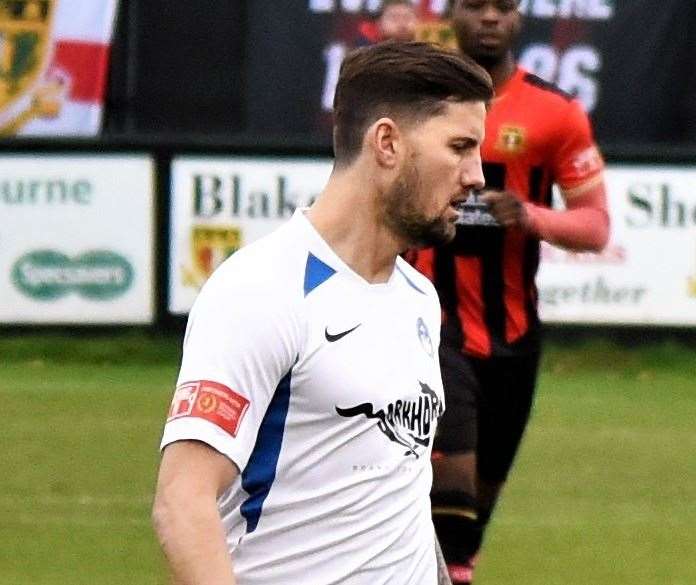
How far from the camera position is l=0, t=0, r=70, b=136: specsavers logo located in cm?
1608

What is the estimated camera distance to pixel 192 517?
3.56 meters

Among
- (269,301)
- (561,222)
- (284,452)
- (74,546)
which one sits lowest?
(74,546)

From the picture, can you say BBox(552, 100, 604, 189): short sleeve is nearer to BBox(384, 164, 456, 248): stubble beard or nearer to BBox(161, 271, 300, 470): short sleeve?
BBox(384, 164, 456, 248): stubble beard

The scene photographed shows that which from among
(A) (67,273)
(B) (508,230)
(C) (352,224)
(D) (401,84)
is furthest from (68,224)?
(D) (401,84)

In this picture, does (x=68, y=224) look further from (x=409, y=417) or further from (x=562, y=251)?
(x=409, y=417)

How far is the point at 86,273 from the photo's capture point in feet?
46.1

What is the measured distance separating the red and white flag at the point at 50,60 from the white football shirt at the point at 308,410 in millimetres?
12338

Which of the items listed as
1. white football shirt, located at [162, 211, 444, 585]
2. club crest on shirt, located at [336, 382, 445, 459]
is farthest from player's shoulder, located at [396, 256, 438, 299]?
club crest on shirt, located at [336, 382, 445, 459]

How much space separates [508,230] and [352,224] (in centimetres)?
301

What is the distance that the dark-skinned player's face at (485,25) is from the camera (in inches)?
269

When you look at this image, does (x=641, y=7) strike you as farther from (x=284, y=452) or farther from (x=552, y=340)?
(x=284, y=452)

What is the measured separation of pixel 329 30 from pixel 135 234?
3.09 m

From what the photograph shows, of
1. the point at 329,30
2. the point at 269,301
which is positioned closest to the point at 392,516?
the point at 269,301

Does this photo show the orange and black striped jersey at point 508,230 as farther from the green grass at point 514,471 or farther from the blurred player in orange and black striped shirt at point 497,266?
the green grass at point 514,471
